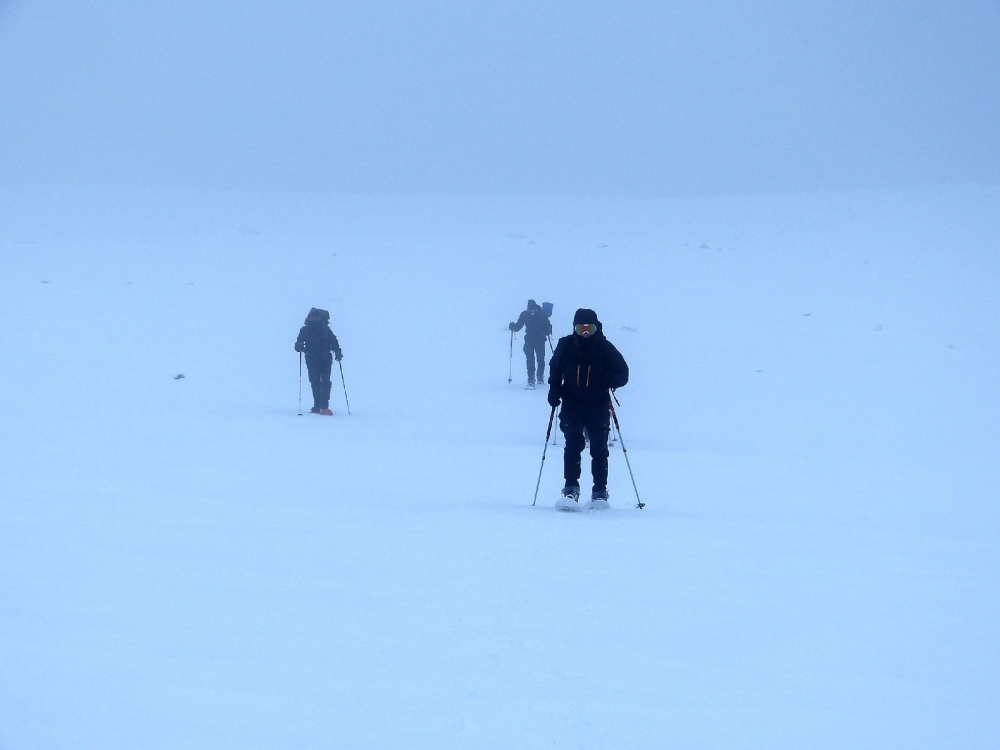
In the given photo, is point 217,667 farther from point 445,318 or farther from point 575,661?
point 445,318

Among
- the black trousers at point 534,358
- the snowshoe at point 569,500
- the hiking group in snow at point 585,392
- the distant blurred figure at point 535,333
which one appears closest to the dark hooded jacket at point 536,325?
the distant blurred figure at point 535,333

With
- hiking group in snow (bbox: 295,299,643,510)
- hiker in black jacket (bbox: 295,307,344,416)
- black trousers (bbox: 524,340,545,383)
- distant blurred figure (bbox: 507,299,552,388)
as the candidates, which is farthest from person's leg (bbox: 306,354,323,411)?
hiking group in snow (bbox: 295,299,643,510)

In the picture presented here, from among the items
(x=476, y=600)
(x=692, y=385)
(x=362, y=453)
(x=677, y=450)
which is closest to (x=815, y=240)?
(x=692, y=385)

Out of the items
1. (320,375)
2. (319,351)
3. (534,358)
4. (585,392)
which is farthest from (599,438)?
(534,358)

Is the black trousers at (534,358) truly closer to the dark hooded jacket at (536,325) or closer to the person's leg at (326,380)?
the dark hooded jacket at (536,325)

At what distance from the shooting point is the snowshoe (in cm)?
820

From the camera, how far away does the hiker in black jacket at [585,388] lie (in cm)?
834

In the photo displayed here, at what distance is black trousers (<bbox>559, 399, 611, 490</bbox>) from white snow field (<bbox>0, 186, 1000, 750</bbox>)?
0.44 meters

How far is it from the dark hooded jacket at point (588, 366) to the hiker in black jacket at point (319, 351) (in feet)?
25.9

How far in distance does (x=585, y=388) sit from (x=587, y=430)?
37 centimetres

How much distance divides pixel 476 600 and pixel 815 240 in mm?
45908

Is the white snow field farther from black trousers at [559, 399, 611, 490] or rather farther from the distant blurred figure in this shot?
the distant blurred figure

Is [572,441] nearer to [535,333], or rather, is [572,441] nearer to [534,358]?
[535,333]

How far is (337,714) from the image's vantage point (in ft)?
12.4
